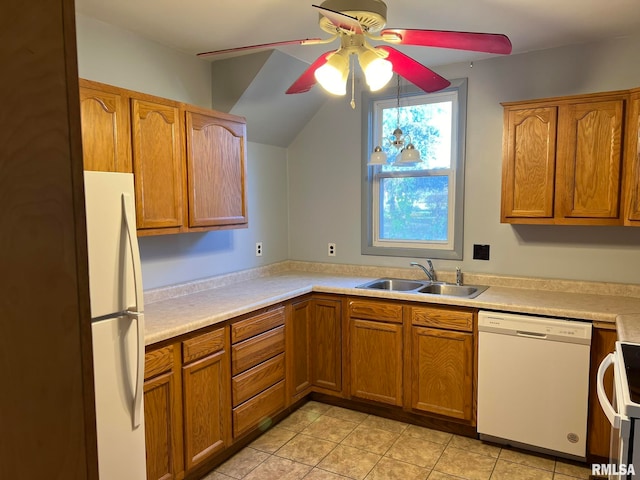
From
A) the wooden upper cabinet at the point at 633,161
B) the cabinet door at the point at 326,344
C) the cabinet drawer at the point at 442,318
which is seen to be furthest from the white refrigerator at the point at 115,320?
the wooden upper cabinet at the point at 633,161

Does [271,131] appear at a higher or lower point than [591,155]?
higher

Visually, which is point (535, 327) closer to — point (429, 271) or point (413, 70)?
point (429, 271)

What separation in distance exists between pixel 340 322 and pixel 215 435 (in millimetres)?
1160

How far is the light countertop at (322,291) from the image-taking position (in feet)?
7.81

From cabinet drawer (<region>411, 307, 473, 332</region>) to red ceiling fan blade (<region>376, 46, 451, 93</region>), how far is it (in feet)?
4.46

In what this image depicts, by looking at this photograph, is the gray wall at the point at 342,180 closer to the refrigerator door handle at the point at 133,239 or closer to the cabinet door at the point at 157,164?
the cabinet door at the point at 157,164

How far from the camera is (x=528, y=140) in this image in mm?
2850

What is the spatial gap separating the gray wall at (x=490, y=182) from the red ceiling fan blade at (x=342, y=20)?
1402 millimetres

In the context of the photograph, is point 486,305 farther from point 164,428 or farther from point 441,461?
point 164,428

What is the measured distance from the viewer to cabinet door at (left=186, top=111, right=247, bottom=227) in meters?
2.70

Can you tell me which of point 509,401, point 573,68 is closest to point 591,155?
point 573,68

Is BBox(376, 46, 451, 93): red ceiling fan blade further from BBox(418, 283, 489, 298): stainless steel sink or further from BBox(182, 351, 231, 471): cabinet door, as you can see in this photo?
BBox(182, 351, 231, 471): cabinet door

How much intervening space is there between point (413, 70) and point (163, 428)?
2.11 meters

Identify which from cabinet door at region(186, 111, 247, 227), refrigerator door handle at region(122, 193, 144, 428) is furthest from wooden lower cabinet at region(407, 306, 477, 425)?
refrigerator door handle at region(122, 193, 144, 428)
